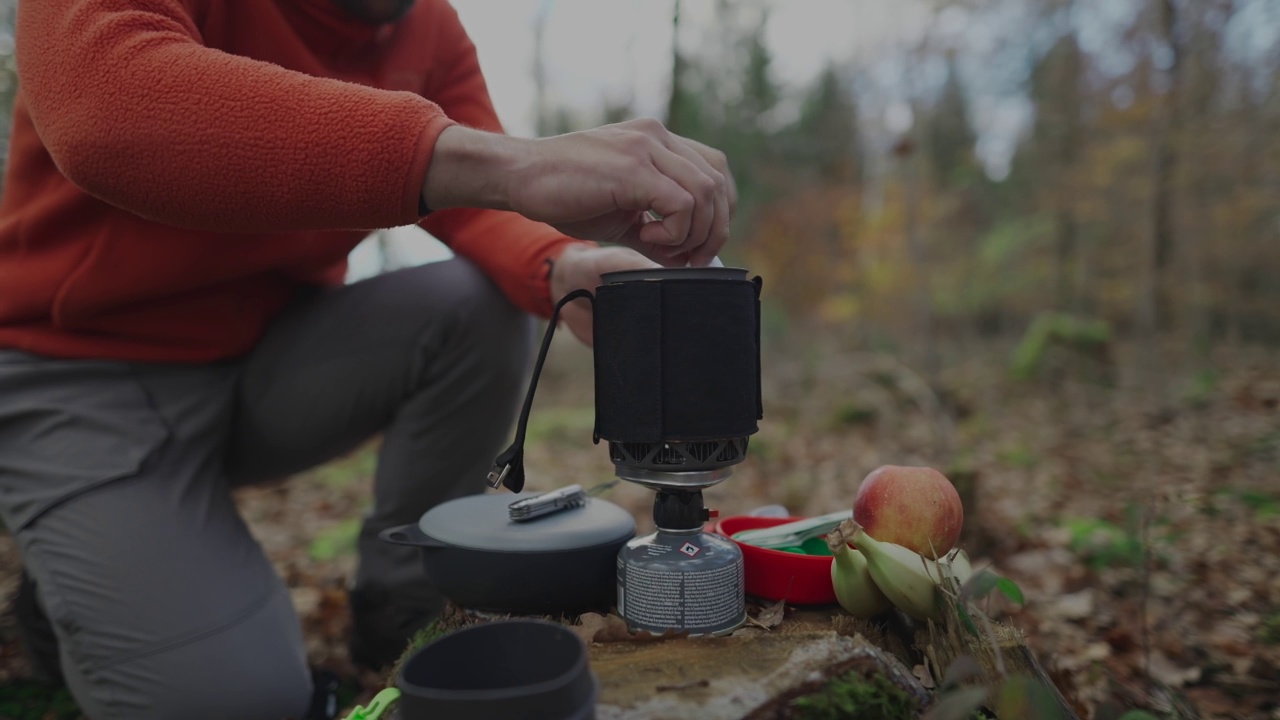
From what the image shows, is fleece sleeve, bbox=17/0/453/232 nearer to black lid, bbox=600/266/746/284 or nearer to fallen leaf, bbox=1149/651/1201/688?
black lid, bbox=600/266/746/284

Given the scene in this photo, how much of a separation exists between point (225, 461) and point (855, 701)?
1747 millimetres

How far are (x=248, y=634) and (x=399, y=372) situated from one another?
0.71m

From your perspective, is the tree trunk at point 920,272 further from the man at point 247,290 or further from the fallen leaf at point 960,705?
the fallen leaf at point 960,705

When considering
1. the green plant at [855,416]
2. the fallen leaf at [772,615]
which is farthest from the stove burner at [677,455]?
the green plant at [855,416]

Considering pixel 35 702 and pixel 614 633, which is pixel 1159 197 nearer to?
pixel 614 633

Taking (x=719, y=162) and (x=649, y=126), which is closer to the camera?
(x=649, y=126)

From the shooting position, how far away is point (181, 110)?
1.17m

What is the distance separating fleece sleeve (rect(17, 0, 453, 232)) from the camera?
1132 millimetres

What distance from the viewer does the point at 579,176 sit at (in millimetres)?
1123

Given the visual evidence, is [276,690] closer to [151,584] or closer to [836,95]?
[151,584]

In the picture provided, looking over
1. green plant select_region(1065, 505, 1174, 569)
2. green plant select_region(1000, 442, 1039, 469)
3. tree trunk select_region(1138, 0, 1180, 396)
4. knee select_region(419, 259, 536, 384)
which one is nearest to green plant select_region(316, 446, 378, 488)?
knee select_region(419, 259, 536, 384)

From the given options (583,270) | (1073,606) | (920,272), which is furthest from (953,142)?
(583,270)

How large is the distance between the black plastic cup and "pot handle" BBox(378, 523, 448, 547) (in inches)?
15.9

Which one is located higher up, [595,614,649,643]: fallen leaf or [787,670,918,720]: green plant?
[595,614,649,643]: fallen leaf
